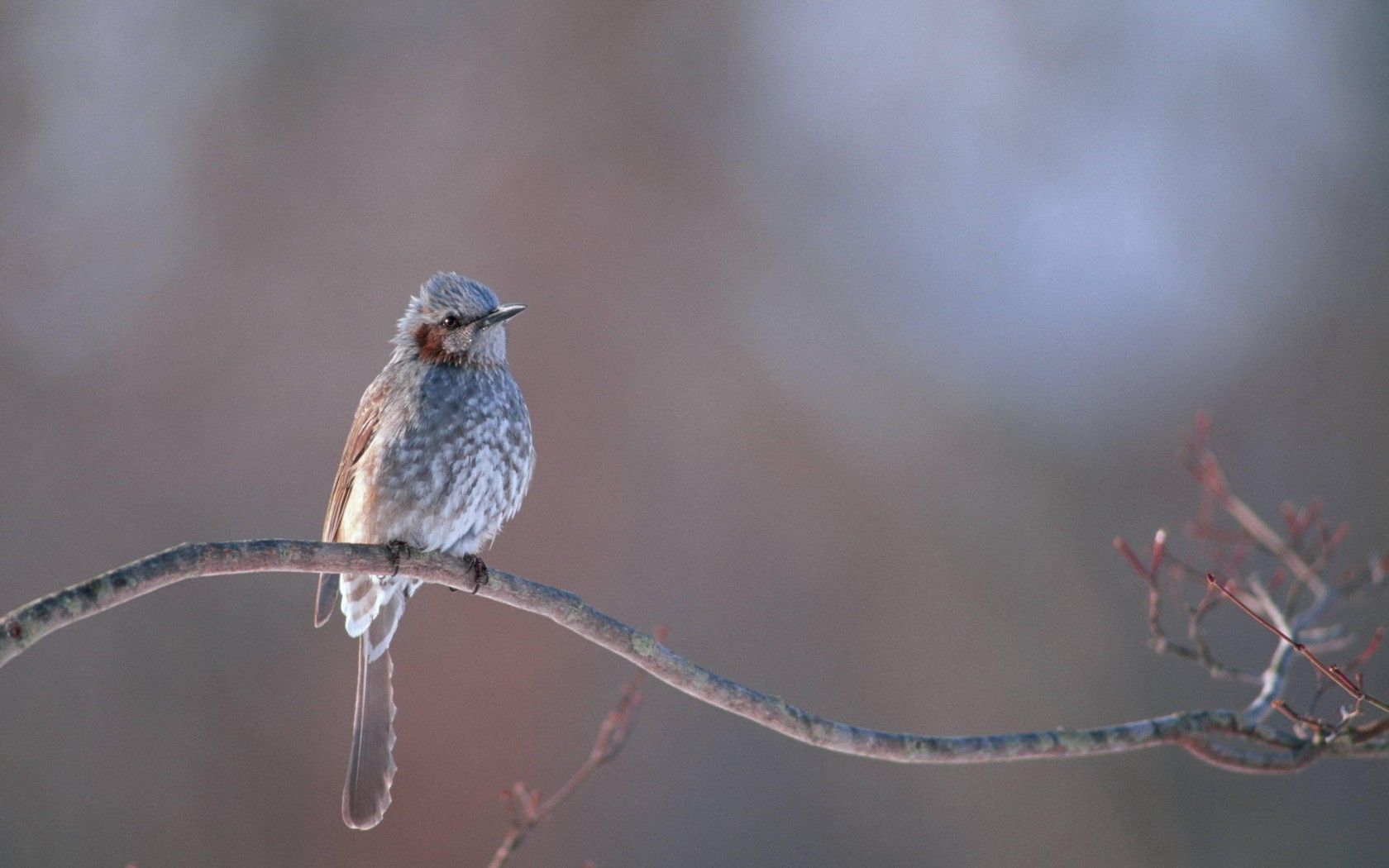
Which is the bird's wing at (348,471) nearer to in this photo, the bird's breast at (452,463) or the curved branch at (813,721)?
the bird's breast at (452,463)

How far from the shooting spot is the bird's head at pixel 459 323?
3488mm

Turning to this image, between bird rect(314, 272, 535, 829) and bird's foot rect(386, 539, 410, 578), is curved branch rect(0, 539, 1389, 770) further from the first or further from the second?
bird rect(314, 272, 535, 829)

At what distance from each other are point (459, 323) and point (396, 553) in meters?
0.97

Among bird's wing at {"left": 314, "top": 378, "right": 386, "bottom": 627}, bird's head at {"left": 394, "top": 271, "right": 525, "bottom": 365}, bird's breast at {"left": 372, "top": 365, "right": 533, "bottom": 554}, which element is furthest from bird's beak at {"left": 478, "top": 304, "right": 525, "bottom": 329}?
bird's wing at {"left": 314, "top": 378, "right": 386, "bottom": 627}

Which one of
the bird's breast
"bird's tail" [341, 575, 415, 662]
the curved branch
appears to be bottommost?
the curved branch

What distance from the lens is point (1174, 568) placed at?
11.1ft

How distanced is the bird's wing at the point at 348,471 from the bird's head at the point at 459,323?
21 cm

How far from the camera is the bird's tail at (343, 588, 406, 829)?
314 cm

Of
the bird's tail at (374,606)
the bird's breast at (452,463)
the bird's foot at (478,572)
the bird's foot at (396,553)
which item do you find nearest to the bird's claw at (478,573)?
the bird's foot at (478,572)

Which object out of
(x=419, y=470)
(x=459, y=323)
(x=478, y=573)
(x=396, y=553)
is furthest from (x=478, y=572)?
(x=459, y=323)

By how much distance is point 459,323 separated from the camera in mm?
3502

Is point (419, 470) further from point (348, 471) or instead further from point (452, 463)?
point (348, 471)

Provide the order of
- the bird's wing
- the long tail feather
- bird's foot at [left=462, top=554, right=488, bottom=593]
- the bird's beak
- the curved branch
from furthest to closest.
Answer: the bird's wing → the bird's beak → the long tail feather → bird's foot at [left=462, top=554, right=488, bottom=593] → the curved branch

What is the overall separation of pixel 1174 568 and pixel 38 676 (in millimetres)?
5184
